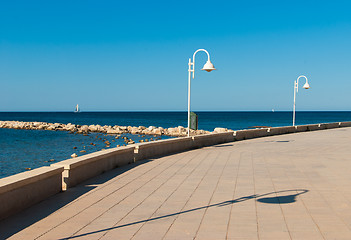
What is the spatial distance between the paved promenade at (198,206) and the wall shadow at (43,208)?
0.01 metres

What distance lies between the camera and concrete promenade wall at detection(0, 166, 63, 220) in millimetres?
5859

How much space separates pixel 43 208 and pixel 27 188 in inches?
17.8

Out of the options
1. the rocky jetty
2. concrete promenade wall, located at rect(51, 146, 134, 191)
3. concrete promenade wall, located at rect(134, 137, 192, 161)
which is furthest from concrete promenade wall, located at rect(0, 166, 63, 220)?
the rocky jetty

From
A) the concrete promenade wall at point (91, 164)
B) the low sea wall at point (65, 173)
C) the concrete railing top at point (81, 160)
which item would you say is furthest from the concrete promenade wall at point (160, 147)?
the concrete railing top at point (81, 160)

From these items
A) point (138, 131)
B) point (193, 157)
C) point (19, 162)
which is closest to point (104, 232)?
point (193, 157)

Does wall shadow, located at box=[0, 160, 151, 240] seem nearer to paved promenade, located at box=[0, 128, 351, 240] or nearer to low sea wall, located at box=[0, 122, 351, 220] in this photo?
paved promenade, located at box=[0, 128, 351, 240]

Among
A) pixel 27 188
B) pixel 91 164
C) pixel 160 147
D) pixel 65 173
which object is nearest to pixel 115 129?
pixel 160 147

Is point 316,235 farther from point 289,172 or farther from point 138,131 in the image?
point 138,131

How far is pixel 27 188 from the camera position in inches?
256

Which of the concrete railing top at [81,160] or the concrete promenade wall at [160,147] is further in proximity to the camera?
the concrete promenade wall at [160,147]

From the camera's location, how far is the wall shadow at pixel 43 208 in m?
5.43

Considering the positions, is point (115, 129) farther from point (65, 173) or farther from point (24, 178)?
point (24, 178)

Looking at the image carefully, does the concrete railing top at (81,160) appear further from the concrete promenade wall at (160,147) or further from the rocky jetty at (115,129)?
the rocky jetty at (115,129)

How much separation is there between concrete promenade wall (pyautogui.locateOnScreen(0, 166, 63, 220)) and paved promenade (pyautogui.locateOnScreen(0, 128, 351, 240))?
0.58 ft
